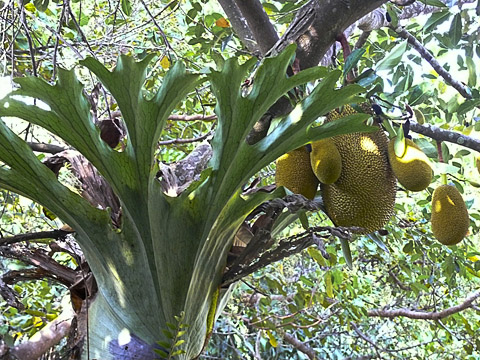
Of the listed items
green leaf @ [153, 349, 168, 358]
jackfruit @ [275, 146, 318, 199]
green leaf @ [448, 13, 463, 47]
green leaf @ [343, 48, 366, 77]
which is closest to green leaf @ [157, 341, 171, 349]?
green leaf @ [153, 349, 168, 358]

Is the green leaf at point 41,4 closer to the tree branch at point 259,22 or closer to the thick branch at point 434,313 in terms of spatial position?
the tree branch at point 259,22

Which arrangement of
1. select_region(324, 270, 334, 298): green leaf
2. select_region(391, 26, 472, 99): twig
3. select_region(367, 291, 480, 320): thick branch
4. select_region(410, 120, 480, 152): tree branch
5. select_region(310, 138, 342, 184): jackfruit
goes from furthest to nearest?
select_region(367, 291, 480, 320): thick branch
select_region(324, 270, 334, 298): green leaf
select_region(391, 26, 472, 99): twig
select_region(410, 120, 480, 152): tree branch
select_region(310, 138, 342, 184): jackfruit

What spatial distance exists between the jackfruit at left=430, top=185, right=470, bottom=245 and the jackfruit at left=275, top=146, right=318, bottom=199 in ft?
1.27

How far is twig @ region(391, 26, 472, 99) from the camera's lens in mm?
1353

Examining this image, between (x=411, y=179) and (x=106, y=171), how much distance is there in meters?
0.55

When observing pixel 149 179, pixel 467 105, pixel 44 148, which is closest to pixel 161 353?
pixel 149 179

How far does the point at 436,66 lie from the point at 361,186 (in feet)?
2.32

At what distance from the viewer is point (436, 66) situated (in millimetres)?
1414

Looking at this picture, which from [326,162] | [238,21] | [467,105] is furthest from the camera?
[238,21]

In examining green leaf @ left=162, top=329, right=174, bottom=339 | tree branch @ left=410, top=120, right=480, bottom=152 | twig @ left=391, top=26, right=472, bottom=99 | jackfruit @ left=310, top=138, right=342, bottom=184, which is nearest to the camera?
green leaf @ left=162, top=329, right=174, bottom=339

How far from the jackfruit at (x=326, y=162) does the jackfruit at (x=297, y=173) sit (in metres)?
0.03

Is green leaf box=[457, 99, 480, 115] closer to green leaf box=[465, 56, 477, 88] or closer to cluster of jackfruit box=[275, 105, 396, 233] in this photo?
green leaf box=[465, 56, 477, 88]

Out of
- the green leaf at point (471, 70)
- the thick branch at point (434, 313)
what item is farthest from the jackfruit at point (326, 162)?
the thick branch at point (434, 313)

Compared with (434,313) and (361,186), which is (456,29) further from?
(434,313)
